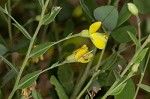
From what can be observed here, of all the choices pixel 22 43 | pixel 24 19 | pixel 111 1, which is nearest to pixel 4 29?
pixel 24 19

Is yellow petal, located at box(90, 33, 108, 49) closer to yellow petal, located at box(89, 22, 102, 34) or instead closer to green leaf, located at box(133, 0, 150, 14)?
yellow petal, located at box(89, 22, 102, 34)

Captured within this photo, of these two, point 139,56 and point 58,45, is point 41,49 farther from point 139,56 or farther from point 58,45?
point 58,45

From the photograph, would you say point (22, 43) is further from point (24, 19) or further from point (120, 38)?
point (24, 19)

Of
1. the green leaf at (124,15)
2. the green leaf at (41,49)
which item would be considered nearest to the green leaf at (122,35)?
the green leaf at (124,15)

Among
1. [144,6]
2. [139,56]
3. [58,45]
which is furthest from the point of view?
[58,45]

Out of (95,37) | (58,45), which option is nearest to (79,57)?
(95,37)

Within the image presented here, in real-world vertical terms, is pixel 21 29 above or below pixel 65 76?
above

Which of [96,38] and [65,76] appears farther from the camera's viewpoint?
[65,76]

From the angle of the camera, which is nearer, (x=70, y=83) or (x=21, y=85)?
(x=21, y=85)

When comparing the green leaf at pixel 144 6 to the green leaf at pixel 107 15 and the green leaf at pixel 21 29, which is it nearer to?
the green leaf at pixel 107 15
